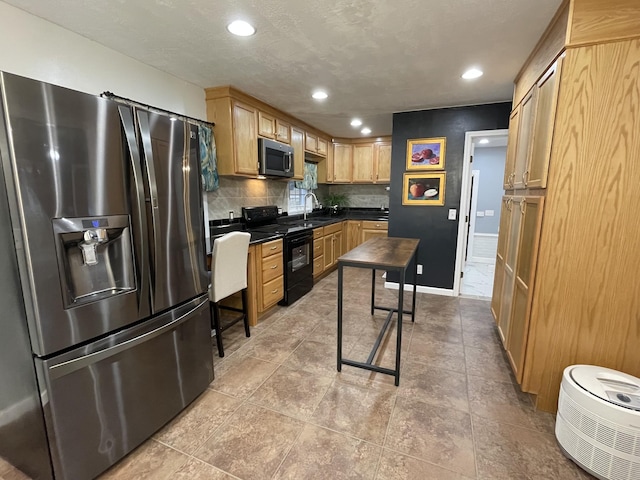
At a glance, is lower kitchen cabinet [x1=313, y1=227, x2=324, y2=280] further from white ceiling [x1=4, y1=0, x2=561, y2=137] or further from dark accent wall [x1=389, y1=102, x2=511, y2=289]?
white ceiling [x1=4, y1=0, x2=561, y2=137]

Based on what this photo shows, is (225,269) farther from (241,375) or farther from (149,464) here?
(149,464)

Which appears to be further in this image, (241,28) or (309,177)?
(309,177)

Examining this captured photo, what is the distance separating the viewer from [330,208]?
619 cm

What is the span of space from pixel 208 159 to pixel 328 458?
2725 mm

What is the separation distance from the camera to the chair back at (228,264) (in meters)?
2.33

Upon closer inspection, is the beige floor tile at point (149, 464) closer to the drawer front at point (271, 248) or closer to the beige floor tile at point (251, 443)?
the beige floor tile at point (251, 443)

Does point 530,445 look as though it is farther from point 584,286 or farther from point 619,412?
point 584,286

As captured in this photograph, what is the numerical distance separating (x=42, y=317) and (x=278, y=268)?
234cm

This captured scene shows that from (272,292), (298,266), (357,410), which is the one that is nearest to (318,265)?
(298,266)

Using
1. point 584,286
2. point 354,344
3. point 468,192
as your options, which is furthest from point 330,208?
point 584,286

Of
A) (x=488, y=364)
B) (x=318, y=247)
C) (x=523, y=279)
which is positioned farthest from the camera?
(x=318, y=247)

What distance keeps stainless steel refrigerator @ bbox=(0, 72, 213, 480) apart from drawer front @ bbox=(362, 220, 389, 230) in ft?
13.6

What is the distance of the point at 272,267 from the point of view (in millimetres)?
3291

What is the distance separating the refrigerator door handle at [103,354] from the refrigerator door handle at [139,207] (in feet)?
0.42
